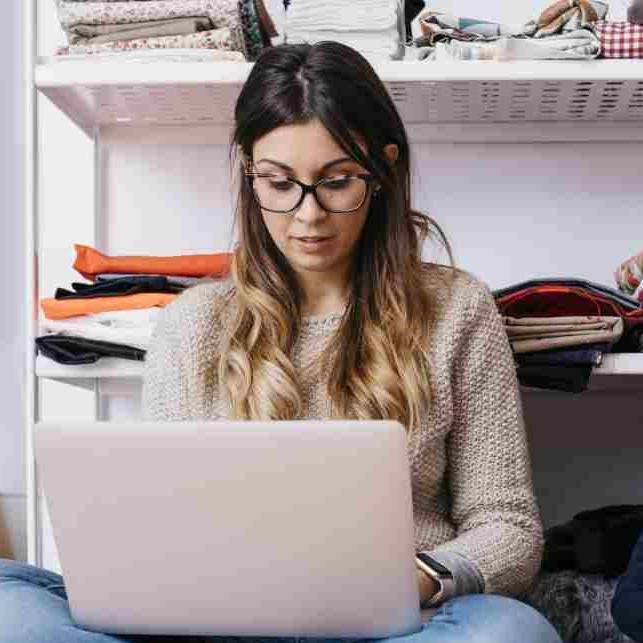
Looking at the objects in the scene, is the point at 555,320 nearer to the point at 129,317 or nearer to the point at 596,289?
the point at 596,289

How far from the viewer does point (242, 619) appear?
3.53 feet

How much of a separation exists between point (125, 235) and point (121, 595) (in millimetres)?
1084

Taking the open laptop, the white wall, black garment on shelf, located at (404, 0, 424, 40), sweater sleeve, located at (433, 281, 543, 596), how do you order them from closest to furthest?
the open laptop, sweater sleeve, located at (433, 281, 543, 596), black garment on shelf, located at (404, 0, 424, 40), the white wall

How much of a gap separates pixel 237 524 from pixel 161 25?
94 centimetres

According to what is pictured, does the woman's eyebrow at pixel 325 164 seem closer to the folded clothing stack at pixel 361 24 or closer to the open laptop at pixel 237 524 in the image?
the folded clothing stack at pixel 361 24

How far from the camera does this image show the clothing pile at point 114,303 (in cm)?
172

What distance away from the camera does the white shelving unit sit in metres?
1.71

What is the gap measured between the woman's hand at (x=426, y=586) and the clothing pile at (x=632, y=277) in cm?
69

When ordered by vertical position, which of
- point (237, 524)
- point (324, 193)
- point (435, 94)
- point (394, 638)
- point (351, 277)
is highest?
point (435, 94)

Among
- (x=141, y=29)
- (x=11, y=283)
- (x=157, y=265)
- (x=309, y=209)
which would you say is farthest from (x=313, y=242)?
(x=11, y=283)

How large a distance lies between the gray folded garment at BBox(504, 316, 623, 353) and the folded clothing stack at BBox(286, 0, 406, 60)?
1.35 feet

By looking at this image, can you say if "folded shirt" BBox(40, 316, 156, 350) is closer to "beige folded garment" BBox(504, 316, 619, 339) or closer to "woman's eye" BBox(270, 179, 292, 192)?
"woman's eye" BBox(270, 179, 292, 192)

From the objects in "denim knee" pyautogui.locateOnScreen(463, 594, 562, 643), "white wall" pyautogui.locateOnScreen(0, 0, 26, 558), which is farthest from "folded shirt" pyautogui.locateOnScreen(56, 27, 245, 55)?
"denim knee" pyautogui.locateOnScreen(463, 594, 562, 643)

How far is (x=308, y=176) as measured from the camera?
1420 millimetres
